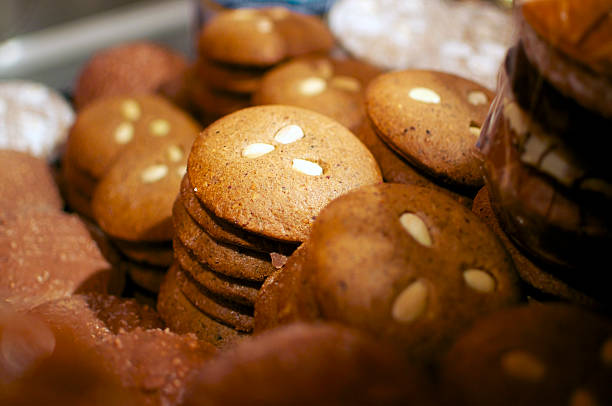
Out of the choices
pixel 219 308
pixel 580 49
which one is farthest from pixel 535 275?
pixel 219 308

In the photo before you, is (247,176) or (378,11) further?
(378,11)

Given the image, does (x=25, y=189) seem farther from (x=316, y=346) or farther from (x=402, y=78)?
(x=316, y=346)

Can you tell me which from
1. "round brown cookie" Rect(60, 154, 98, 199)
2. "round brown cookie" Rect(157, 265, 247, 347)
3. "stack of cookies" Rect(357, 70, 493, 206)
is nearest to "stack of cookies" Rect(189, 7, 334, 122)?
"round brown cookie" Rect(60, 154, 98, 199)

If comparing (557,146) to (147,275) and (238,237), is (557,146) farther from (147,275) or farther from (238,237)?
(147,275)

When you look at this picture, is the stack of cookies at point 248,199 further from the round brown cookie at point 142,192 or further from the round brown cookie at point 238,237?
the round brown cookie at point 142,192

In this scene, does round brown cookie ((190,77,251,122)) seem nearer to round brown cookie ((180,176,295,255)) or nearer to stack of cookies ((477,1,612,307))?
round brown cookie ((180,176,295,255))

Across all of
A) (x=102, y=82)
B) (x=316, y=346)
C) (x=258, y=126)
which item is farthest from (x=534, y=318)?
(x=102, y=82)
